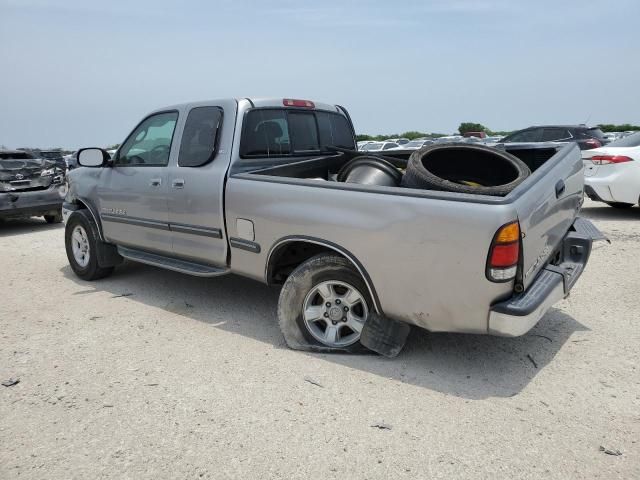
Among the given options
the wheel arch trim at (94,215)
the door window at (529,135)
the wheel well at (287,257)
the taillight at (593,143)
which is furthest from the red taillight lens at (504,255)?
the door window at (529,135)

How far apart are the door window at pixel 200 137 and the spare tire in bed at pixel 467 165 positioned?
171cm

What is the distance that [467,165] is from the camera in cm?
437

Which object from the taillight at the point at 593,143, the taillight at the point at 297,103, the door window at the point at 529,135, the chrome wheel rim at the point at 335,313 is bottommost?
the chrome wheel rim at the point at 335,313

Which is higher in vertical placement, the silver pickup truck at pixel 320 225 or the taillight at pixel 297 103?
the taillight at pixel 297 103

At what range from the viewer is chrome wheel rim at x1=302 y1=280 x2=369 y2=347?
12.5 ft

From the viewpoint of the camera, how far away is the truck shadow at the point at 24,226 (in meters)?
9.91

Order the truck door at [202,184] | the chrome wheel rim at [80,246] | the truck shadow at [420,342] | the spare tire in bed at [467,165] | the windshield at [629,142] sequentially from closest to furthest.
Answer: the truck shadow at [420,342]
the spare tire in bed at [467,165]
the truck door at [202,184]
the chrome wheel rim at [80,246]
the windshield at [629,142]

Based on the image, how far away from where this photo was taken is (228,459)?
269cm

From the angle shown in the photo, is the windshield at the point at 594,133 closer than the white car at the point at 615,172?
No

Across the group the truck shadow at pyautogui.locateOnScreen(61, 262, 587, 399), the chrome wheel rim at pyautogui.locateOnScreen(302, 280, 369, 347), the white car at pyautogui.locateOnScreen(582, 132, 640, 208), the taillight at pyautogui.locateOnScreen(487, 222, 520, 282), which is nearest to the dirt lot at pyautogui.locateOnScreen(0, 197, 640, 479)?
the truck shadow at pyautogui.locateOnScreen(61, 262, 587, 399)

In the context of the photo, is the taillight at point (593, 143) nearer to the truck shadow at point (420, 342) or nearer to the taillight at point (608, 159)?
the taillight at point (608, 159)

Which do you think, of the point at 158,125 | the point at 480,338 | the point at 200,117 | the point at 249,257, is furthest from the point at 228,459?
the point at 158,125

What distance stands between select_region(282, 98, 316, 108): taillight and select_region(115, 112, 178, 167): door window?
1.05 meters

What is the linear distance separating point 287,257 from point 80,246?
314cm
